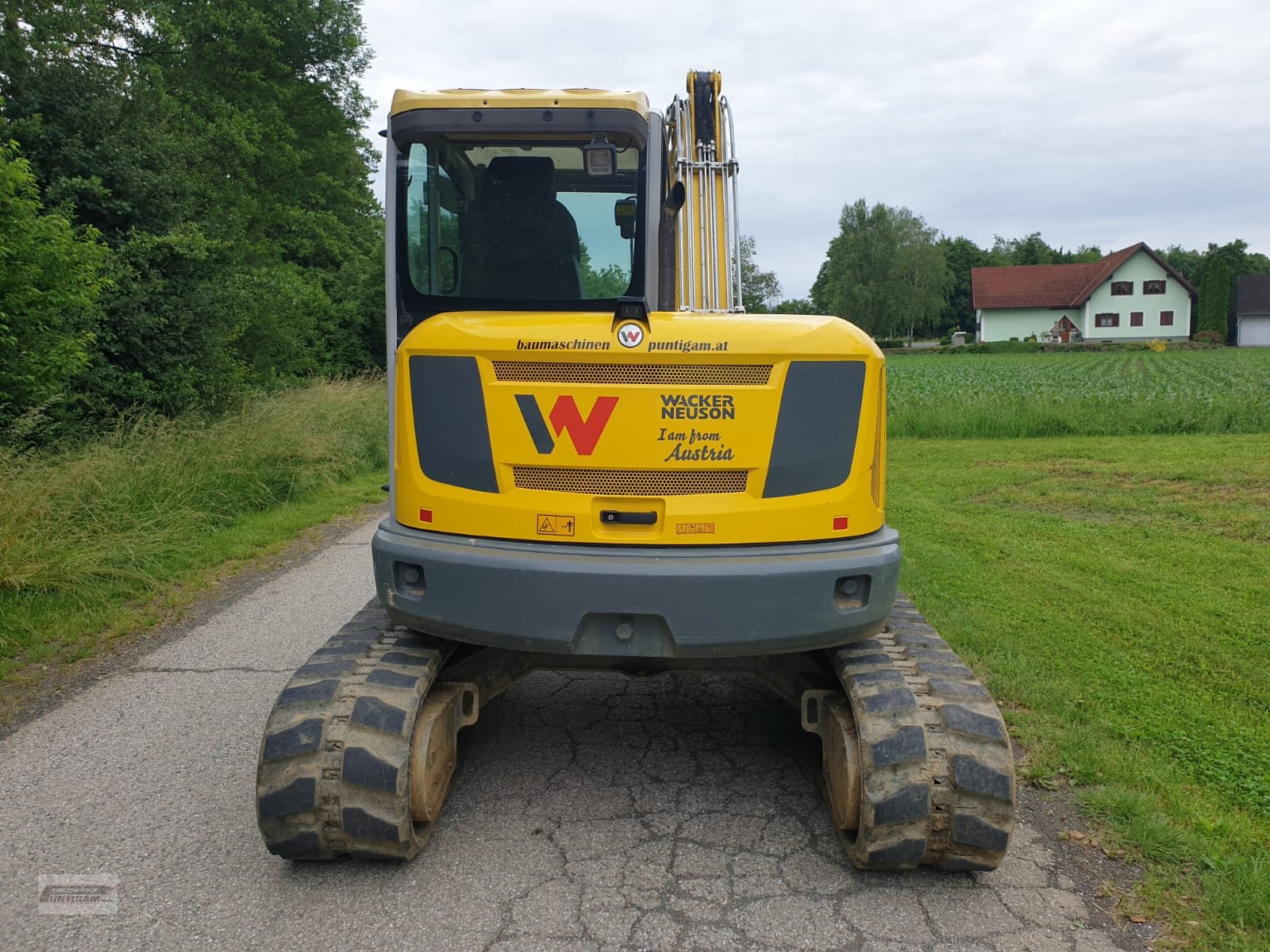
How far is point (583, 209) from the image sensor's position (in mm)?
4004

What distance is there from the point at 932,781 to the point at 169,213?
12569 mm

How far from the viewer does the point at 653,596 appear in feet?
10.9

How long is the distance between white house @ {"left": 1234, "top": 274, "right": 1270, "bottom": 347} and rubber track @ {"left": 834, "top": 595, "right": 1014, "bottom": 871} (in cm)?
8618

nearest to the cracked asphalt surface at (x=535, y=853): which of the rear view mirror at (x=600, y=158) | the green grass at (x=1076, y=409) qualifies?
the rear view mirror at (x=600, y=158)

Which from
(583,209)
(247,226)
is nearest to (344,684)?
(583,209)

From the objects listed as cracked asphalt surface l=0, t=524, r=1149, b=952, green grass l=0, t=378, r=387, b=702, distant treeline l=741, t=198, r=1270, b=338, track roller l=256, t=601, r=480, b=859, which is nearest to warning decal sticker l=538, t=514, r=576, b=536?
track roller l=256, t=601, r=480, b=859

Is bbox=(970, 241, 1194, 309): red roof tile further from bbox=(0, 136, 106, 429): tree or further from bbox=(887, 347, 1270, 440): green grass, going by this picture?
bbox=(0, 136, 106, 429): tree

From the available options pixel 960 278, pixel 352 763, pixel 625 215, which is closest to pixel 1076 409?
pixel 625 215

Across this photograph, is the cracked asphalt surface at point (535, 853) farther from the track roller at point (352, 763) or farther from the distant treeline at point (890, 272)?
the distant treeline at point (890, 272)

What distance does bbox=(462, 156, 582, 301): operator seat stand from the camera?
3957mm

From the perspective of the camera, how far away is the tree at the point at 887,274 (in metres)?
82.2

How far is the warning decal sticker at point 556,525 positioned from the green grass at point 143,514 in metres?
3.71

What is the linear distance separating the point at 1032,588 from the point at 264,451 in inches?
349

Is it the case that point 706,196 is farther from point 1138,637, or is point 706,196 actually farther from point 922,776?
point 1138,637
